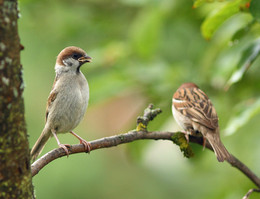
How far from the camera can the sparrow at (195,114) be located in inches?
149

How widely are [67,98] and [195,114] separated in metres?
1.21

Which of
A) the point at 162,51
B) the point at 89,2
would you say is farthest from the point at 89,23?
the point at 162,51

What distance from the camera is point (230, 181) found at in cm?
454

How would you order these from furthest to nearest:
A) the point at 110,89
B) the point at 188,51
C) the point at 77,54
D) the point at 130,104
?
the point at 130,104 < the point at 188,51 < the point at 77,54 < the point at 110,89

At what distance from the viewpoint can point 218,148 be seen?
11.3ft

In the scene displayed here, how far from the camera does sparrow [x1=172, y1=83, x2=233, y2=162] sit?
3785mm

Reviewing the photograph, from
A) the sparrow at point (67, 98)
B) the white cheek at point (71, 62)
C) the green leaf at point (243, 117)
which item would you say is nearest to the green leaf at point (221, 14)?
the green leaf at point (243, 117)

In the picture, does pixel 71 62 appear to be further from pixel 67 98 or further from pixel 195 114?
pixel 195 114

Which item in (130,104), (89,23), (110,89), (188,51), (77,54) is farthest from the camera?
(130,104)

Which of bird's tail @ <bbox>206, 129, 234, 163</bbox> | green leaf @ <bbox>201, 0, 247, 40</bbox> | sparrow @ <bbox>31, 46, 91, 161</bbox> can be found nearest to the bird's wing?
bird's tail @ <bbox>206, 129, 234, 163</bbox>

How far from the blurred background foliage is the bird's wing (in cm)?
13

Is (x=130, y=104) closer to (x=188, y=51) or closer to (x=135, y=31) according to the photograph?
(x=188, y=51)

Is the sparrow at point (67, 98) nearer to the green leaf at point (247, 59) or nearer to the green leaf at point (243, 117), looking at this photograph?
the green leaf at point (243, 117)

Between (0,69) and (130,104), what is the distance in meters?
5.31
